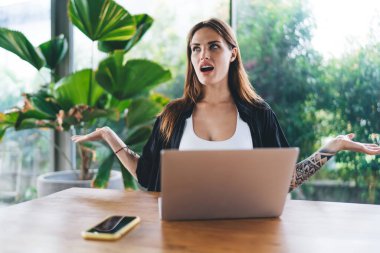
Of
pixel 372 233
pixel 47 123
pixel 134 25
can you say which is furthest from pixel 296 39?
pixel 372 233

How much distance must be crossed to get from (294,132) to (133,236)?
6.80ft

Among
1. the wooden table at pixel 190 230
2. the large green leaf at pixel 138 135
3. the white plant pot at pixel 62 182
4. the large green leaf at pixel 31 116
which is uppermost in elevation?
the large green leaf at pixel 31 116

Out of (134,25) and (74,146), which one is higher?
(134,25)

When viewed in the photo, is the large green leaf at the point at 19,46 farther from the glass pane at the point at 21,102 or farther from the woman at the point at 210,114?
the woman at the point at 210,114

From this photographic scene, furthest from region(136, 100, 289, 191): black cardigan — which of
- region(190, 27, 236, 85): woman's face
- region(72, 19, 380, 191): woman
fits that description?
region(190, 27, 236, 85): woman's face

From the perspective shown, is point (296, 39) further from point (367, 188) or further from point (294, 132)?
point (367, 188)

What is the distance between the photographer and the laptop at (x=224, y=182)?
0.96 m

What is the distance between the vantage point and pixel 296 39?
278cm

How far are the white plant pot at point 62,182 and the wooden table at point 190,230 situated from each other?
1.26 metres

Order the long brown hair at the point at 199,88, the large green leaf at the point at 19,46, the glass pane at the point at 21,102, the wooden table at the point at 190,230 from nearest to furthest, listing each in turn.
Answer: the wooden table at the point at 190,230
the long brown hair at the point at 199,88
the large green leaf at the point at 19,46
the glass pane at the point at 21,102

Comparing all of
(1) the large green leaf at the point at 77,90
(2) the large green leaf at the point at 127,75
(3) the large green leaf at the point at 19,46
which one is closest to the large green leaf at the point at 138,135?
(2) the large green leaf at the point at 127,75

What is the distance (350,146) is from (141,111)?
154cm

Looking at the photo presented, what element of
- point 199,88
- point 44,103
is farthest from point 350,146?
point 44,103

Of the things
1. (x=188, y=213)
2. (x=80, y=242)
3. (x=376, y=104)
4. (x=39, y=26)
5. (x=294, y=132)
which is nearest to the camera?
(x=80, y=242)
